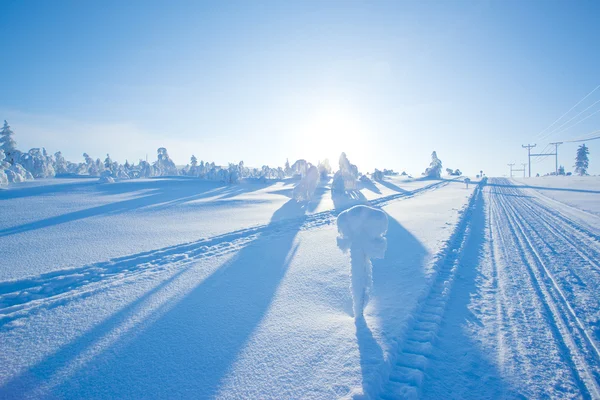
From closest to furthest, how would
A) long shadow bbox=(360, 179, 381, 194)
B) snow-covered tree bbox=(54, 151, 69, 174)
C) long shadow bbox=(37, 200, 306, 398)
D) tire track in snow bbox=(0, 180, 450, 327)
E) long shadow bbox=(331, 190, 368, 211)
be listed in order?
long shadow bbox=(37, 200, 306, 398) < tire track in snow bbox=(0, 180, 450, 327) < long shadow bbox=(331, 190, 368, 211) < long shadow bbox=(360, 179, 381, 194) < snow-covered tree bbox=(54, 151, 69, 174)

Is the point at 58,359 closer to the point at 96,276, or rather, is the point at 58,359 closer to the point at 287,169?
the point at 96,276

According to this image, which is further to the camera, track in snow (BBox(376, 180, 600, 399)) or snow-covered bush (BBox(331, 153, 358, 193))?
snow-covered bush (BBox(331, 153, 358, 193))

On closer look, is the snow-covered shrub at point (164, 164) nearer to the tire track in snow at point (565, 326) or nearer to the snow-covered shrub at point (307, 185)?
the snow-covered shrub at point (307, 185)

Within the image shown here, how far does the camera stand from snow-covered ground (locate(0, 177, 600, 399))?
11.0ft

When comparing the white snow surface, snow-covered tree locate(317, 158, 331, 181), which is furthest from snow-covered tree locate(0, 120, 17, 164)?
snow-covered tree locate(317, 158, 331, 181)

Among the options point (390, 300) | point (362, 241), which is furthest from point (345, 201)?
point (362, 241)

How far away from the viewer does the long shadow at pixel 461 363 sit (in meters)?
3.28

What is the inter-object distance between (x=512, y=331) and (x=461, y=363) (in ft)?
4.36

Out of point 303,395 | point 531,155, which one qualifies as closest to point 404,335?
point 303,395

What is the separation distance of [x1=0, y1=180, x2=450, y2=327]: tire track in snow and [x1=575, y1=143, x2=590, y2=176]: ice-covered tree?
286ft

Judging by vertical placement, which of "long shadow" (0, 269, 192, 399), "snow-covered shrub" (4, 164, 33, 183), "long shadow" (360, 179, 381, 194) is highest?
"snow-covered shrub" (4, 164, 33, 183)

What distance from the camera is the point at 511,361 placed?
3.69m

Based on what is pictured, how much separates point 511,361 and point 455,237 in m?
7.35

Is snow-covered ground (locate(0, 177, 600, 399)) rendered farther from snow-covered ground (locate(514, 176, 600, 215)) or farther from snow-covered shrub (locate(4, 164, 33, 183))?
snow-covered shrub (locate(4, 164, 33, 183))
